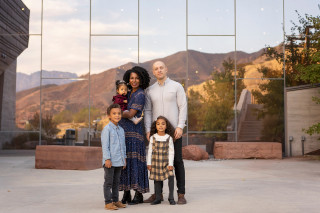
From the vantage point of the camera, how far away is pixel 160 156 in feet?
20.1

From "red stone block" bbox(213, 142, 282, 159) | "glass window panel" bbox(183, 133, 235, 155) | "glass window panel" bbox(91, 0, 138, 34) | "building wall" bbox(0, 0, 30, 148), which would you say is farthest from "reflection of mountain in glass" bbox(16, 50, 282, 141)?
"red stone block" bbox(213, 142, 282, 159)

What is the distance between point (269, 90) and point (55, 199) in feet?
41.7

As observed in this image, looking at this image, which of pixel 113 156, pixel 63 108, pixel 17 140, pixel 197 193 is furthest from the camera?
pixel 63 108

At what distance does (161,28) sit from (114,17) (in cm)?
183

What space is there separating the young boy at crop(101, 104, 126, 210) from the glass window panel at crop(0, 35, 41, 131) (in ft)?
39.7

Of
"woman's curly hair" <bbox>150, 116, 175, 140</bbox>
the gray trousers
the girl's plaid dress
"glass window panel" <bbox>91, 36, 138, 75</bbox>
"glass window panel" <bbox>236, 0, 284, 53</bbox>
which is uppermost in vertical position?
"glass window panel" <bbox>236, 0, 284, 53</bbox>

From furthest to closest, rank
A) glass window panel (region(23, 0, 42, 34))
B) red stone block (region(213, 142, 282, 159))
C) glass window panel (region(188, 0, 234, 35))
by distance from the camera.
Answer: glass window panel (region(188, 0, 234, 35)), glass window panel (region(23, 0, 42, 34)), red stone block (region(213, 142, 282, 159))

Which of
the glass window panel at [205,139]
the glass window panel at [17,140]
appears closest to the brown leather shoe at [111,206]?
the glass window panel at [205,139]

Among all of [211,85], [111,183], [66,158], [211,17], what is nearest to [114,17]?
[211,17]

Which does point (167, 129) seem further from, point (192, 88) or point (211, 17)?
point (211, 17)

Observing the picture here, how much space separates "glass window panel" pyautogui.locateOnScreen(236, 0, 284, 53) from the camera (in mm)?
17938

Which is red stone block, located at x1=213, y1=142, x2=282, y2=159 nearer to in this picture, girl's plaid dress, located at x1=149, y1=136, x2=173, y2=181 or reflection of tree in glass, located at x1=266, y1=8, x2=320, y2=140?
reflection of tree in glass, located at x1=266, y1=8, x2=320, y2=140

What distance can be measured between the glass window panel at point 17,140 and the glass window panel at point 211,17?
7.14 metres

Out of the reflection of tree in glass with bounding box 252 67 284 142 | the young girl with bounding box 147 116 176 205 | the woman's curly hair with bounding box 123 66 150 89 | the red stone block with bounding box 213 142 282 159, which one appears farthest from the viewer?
the reflection of tree in glass with bounding box 252 67 284 142
